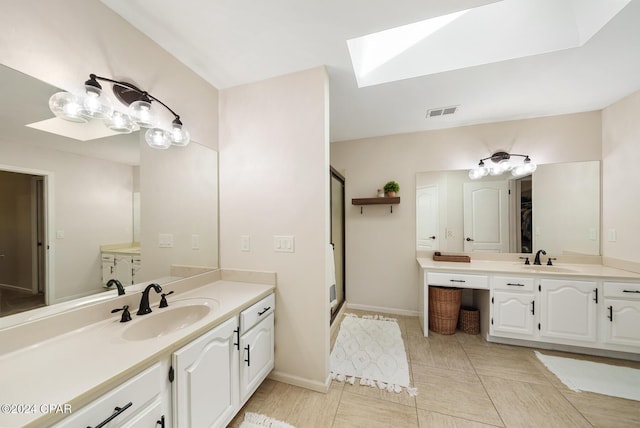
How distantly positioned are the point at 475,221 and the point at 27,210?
375cm

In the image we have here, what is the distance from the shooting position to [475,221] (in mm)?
2736

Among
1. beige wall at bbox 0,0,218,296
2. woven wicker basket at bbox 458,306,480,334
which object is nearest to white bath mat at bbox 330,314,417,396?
woven wicker basket at bbox 458,306,480,334

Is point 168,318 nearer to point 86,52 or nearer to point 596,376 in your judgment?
point 86,52

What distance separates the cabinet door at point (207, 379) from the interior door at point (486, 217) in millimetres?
2864

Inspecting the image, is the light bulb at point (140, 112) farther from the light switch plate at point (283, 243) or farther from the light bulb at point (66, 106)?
the light switch plate at point (283, 243)

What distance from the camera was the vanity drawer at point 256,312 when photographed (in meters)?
1.40

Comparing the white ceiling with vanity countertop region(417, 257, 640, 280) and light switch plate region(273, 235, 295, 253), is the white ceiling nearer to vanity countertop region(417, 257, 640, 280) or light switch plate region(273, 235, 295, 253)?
light switch plate region(273, 235, 295, 253)

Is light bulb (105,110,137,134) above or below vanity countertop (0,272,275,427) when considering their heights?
above

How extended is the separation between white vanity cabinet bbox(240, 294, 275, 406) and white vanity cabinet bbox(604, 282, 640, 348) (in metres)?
3.03

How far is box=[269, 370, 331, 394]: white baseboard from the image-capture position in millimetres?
1662

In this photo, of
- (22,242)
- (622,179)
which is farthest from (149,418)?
(622,179)

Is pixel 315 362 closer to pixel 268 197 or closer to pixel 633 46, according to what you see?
pixel 268 197

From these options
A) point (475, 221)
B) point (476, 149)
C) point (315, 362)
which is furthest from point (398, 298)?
point (476, 149)

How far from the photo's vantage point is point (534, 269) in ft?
7.51
